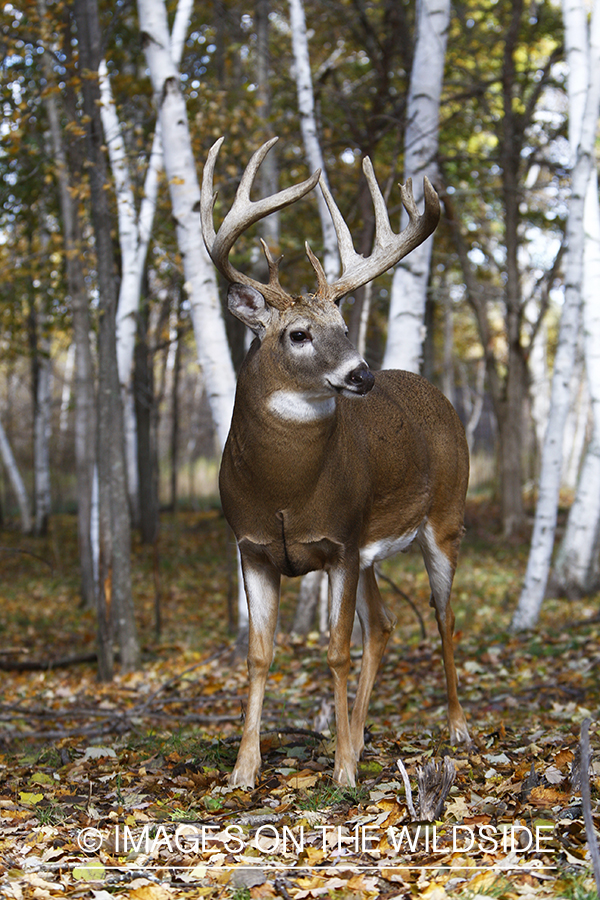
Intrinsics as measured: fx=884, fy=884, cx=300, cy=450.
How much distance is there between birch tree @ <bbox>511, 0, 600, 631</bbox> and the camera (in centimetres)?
857

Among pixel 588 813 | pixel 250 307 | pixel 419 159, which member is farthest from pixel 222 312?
pixel 588 813

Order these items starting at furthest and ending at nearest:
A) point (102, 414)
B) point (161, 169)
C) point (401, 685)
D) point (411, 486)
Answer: point (161, 169)
point (102, 414)
point (401, 685)
point (411, 486)

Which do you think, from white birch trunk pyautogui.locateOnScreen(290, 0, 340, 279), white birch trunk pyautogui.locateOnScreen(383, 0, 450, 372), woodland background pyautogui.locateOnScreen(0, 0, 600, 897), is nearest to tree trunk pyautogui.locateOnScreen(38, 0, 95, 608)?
woodland background pyautogui.locateOnScreen(0, 0, 600, 897)

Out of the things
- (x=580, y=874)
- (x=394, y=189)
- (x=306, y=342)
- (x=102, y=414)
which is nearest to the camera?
(x=580, y=874)

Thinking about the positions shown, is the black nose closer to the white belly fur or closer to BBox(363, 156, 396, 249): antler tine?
BBox(363, 156, 396, 249): antler tine

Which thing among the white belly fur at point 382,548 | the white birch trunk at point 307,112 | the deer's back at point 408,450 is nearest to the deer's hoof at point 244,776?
the white belly fur at point 382,548

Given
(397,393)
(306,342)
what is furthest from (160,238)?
(306,342)

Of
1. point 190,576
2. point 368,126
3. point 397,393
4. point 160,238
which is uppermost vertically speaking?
point 368,126

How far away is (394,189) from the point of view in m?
12.8

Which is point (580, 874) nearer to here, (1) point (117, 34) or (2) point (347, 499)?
(2) point (347, 499)

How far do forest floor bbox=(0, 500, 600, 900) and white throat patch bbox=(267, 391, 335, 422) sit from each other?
5.52 feet

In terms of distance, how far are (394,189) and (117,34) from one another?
21.1 ft

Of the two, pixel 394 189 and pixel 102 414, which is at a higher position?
pixel 394 189

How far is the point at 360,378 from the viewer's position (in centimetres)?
376
